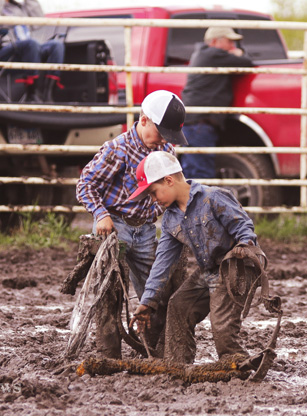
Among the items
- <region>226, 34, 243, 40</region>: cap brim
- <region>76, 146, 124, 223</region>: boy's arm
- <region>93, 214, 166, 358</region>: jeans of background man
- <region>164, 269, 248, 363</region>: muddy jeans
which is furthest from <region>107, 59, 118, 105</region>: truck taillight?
<region>164, 269, 248, 363</region>: muddy jeans

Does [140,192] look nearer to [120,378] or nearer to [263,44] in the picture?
[120,378]

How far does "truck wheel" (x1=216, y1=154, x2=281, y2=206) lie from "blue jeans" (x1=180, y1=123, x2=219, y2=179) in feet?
0.83

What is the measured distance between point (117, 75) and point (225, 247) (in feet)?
16.2

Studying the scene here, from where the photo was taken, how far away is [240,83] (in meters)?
8.38

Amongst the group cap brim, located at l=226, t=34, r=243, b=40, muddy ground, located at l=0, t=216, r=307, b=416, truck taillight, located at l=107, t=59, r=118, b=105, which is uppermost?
cap brim, located at l=226, t=34, r=243, b=40

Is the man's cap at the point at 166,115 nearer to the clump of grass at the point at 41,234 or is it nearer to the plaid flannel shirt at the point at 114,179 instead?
→ the plaid flannel shirt at the point at 114,179

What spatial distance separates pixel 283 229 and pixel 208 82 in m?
1.69

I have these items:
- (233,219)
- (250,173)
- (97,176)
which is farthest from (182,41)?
(233,219)

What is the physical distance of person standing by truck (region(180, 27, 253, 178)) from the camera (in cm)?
814

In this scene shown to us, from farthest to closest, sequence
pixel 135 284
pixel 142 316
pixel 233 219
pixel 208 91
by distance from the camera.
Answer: pixel 208 91 < pixel 135 284 < pixel 142 316 < pixel 233 219

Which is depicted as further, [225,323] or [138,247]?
[138,247]

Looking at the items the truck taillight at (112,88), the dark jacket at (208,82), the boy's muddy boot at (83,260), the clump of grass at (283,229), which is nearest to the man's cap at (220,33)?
the dark jacket at (208,82)

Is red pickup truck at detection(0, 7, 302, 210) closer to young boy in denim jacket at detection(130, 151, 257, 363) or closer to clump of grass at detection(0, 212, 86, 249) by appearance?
clump of grass at detection(0, 212, 86, 249)

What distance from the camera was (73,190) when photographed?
8.91 metres
